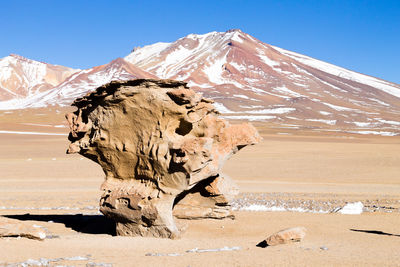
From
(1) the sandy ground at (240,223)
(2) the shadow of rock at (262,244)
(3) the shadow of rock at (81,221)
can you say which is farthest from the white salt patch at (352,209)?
(3) the shadow of rock at (81,221)

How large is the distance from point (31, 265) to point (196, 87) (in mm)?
151869

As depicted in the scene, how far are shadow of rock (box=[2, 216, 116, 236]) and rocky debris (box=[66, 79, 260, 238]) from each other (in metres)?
1.21

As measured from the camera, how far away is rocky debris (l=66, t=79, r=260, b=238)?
1141 centimetres

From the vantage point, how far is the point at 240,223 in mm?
13688

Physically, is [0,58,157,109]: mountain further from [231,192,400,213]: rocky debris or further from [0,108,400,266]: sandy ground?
[231,192,400,213]: rocky debris

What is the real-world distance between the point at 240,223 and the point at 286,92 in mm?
152492

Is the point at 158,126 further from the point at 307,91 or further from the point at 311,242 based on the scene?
the point at 307,91

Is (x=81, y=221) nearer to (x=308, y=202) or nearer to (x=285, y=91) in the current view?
(x=308, y=202)

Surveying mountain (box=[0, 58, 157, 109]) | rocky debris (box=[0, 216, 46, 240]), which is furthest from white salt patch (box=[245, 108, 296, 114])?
rocky debris (box=[0, 216, 46, 240])

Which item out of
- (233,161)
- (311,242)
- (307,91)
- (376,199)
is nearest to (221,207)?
(311,242)

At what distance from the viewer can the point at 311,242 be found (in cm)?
1075

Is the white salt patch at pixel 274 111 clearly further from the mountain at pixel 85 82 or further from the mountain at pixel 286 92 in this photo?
the mountain at pixel 85 82

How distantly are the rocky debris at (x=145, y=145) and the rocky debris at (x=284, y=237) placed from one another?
242 cm

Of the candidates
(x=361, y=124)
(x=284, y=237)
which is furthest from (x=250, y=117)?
(x=284, y=237)
